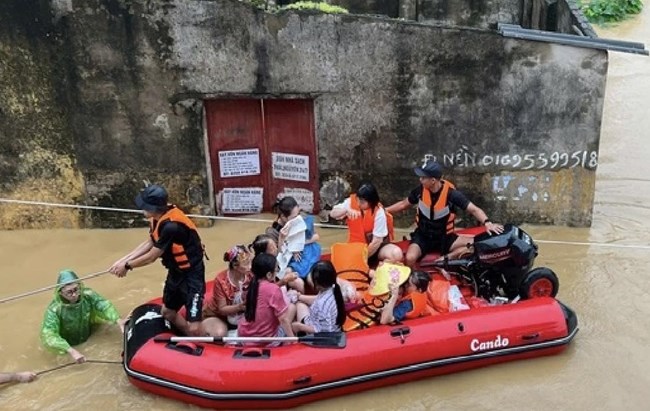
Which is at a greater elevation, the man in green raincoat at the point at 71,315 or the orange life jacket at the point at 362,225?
the orange life jacket at the point at 362,225

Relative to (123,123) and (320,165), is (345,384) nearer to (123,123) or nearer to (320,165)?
(320,165)

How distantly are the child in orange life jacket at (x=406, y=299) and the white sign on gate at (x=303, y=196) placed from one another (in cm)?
266

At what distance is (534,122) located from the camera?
26.1 ft

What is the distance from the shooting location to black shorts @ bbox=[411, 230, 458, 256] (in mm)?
6977

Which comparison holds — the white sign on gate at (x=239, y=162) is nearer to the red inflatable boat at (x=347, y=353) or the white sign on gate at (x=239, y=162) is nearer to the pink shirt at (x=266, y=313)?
the red inflatable boat at (x=347, y=353)

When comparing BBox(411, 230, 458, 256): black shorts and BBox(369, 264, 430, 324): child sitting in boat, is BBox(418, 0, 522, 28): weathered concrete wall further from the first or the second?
BBox(369, 264, 430, 324): child sitting in boat

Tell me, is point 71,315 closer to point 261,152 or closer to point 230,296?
point 230,296

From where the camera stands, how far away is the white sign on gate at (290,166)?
8461mm

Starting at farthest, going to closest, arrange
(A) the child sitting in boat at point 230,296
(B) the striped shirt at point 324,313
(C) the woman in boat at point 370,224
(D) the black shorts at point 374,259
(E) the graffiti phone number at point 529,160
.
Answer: (E) the graffiti phone number at point 529,160, (D) the black shorts at point 374,259, (C) the woman in boat at point 370,224, (A) the child sitting in boat at point 230,296, (B) the striped shirt at point 324,313

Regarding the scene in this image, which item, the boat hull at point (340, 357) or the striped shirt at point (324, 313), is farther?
the striped shirt at point (324, 313)

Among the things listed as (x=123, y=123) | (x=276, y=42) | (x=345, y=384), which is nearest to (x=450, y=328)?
(x=345, y=384)

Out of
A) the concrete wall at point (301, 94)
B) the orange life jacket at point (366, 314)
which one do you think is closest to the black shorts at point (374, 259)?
the orange life jacket at point (366, 314)

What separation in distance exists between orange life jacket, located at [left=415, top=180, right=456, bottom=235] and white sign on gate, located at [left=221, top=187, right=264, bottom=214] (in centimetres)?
244

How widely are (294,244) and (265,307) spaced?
99cm
